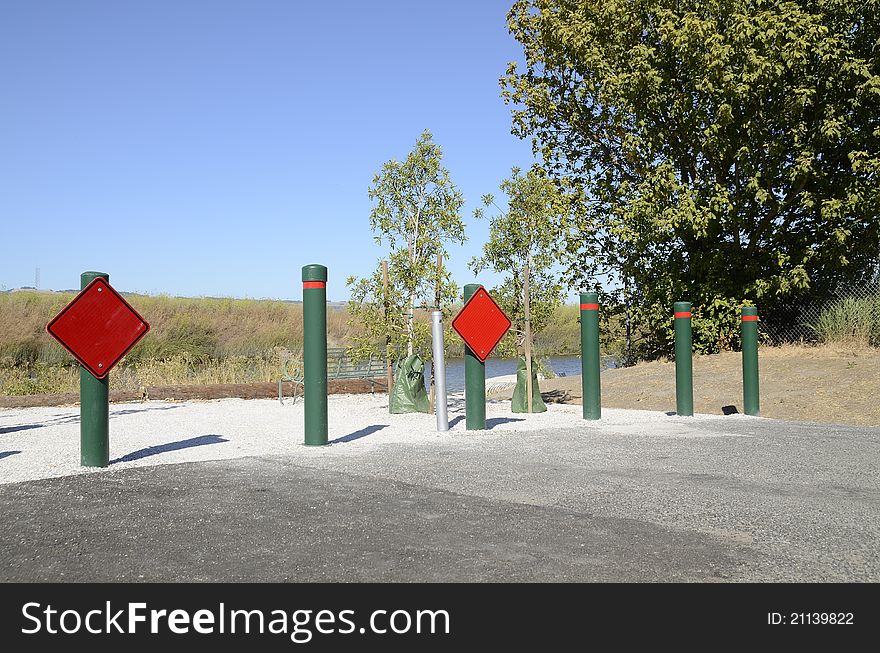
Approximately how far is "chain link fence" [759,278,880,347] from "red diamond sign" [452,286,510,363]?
9569mm

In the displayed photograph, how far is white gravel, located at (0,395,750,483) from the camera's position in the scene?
7.79 metres

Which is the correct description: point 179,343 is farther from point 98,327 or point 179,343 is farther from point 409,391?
point 98,327

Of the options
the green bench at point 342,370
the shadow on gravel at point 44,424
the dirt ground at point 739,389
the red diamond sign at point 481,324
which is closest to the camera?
the red diamond sign at point 481,324

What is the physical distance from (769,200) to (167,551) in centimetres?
1555

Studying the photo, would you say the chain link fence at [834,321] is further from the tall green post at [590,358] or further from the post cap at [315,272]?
the post cap at [315,272]

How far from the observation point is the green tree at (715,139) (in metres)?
16.0

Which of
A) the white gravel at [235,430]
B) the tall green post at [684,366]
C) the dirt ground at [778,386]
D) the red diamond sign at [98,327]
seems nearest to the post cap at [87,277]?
the red diamond sign at [98,327]

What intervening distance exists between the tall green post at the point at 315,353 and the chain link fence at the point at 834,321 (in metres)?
12.0

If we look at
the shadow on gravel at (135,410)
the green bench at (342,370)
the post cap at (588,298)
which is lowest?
the shadow on gravel at (135,410)

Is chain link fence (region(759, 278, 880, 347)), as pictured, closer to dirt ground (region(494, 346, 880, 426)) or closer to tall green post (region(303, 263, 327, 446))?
dirt ground (region(494, 346, 880, 426))

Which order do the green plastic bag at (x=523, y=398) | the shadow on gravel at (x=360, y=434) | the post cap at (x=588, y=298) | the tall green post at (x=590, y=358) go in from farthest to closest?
1. the green plastic bag at (x=523, y=398)
2. the post cap at (x=588, y=298)
3. the tall green post at (x=590, y=358)
4. the shadow on gravel at (x=360, y=434)

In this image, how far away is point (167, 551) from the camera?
4.13 meters
